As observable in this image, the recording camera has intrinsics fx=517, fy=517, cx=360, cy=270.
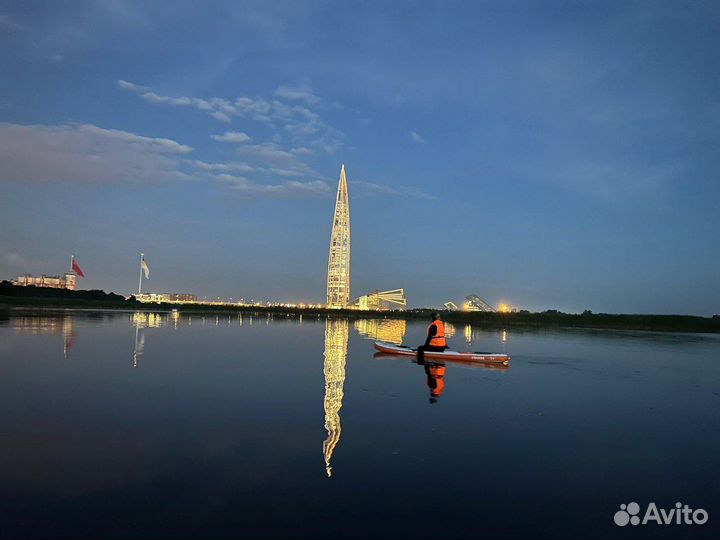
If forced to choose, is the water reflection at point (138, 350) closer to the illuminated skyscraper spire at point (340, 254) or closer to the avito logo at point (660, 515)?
the avito logo at point (660, 515)

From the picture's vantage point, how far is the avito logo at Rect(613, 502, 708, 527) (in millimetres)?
6488

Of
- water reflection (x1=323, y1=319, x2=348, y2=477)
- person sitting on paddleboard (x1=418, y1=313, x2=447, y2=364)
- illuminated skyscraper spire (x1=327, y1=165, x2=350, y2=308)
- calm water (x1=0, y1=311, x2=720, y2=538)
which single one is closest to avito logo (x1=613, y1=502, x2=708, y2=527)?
calm water (x1=0, y1=311, x2=720, y2=538)

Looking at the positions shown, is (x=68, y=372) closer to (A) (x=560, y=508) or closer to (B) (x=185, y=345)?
(B) (x=185, y=345)

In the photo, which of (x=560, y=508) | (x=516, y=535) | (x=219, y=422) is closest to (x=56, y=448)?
(x=219, y=422)

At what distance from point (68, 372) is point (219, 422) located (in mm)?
8295

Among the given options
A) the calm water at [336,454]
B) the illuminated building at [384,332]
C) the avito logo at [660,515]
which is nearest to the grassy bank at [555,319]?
the illuminated building at [384,332]

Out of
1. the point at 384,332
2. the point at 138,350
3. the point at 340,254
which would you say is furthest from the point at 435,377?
the point at 340,254

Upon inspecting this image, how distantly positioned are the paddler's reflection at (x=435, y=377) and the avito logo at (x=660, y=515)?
23.1 feet

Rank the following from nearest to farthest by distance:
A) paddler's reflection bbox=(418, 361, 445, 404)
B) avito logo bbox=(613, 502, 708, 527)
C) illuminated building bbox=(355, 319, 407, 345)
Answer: avito logo bbox=(613, 502, 708, 527)
paddler's reflection bbox=(418, 361, 445, 404)
illuminated building bbox=(355, 319, 407, 345)

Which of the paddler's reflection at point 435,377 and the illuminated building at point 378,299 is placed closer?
the paddler's reflection at point 435,377

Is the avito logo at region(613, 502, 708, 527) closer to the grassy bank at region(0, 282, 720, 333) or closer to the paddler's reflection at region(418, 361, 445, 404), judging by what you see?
the paddler's reflection at region(418, 361, 445, 404)

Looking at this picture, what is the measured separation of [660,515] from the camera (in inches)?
264

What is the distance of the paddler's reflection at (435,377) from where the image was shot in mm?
14976

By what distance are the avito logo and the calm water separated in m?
0.14
